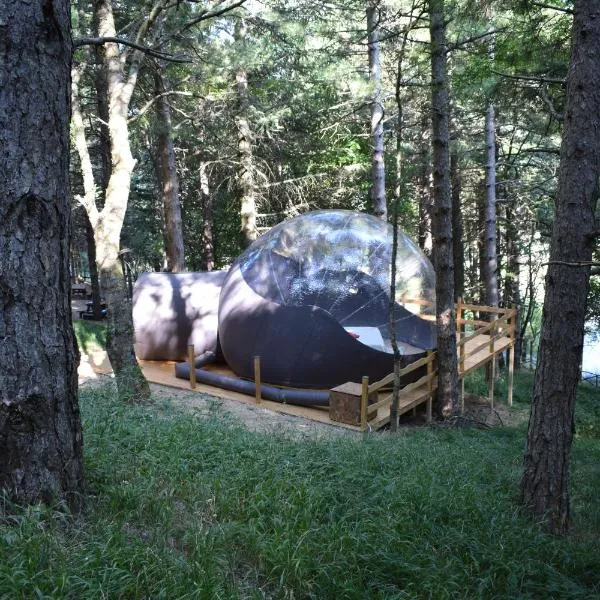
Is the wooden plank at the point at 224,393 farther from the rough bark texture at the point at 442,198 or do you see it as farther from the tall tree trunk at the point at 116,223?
the rough bark texture at the point at 442,198

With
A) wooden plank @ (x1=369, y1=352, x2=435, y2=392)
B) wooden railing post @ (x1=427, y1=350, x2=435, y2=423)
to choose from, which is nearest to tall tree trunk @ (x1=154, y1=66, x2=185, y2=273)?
wooden plank @ (x1=369, y1=352, x2=435, y2=392)

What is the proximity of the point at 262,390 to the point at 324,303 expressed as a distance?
1932 millimetres

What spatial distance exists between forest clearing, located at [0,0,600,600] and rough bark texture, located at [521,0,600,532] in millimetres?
19

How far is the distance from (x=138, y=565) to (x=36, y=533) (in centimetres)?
49

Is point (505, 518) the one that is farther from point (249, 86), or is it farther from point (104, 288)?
point (249, 86)

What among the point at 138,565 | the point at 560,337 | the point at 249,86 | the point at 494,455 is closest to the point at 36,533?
the point at 138,565

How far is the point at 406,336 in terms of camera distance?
34.2 feet

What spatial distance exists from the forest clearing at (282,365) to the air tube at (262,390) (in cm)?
4

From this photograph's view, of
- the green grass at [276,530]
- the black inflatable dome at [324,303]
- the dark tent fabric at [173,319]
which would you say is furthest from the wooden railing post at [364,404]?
the dark tent fabric at [173,319]

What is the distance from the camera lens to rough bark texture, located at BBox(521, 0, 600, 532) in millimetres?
4570

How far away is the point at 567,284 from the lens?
4.62 metres

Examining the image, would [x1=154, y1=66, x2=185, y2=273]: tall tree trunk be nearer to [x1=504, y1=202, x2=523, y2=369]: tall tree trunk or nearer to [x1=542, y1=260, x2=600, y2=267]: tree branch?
[x1=542, y1=260, x2=600, y2=267]: tree branch

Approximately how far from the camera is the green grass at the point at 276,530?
2.48 meters

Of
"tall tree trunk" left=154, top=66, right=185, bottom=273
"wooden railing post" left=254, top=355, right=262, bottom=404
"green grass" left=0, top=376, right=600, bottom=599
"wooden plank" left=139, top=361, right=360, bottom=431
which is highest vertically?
"tall tree trunk" left=154, top=66, right=185, bottom=273
